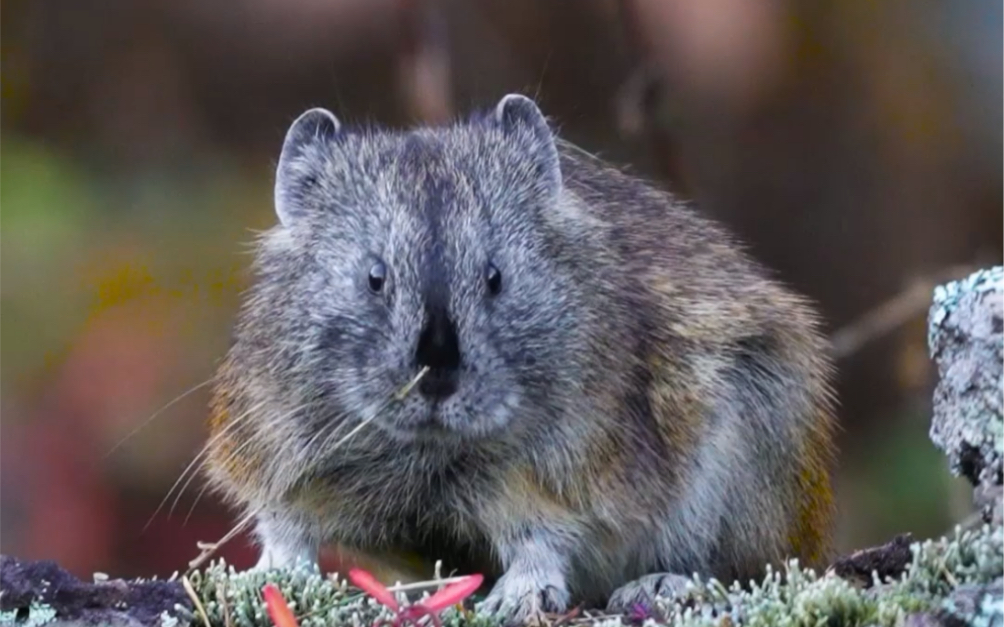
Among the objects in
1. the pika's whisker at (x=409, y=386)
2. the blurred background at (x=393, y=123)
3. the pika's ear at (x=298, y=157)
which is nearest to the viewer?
the pika's whisker at (x=409, y=386)

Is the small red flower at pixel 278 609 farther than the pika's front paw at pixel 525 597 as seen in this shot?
No

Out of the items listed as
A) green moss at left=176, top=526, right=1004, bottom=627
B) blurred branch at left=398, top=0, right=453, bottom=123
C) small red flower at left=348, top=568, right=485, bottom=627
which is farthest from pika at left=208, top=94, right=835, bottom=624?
blurred branch at left=398, top=0, right=453, bottom=123

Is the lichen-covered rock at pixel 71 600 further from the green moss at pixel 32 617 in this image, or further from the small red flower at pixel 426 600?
the small red flower at pixel 426 600

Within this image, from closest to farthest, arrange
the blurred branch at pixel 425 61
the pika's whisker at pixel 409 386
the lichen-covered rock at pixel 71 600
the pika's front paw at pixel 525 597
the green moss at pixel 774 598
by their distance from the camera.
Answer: the green moss at pixel 774 598 < the lichen-covered rock at pixel 71 600 < the pika's whisker at pixel 409 386 < the pika's front paw at pixel 525 597 < the blurred branch at pixel 425 61

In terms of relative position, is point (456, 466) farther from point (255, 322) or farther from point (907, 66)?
point (907, 66)

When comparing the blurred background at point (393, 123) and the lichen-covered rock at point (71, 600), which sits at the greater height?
the blurred background at point (393, 123)

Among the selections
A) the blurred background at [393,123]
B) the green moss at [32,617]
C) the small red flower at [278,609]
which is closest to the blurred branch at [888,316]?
the blurred background at [393,123]

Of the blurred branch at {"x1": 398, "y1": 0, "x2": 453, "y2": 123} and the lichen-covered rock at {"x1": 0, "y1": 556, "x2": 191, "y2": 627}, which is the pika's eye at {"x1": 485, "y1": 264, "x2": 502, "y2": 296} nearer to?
the lichen-covered rock at {"x1": 0, "y1": 556, "x2": 191, "y2": 627}

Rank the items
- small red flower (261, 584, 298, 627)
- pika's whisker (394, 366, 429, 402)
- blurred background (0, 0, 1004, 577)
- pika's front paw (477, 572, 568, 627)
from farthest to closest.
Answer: blurred background (0, 0, 1004, 577) < pika's front paw (477, 572, 568, 627) < pika's whisker (394, 366, 429, 402) < small red flower (261, 584, 298, 627)

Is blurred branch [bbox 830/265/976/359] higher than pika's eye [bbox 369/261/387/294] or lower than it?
lower
